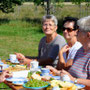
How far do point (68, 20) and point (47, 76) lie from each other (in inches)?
45.9

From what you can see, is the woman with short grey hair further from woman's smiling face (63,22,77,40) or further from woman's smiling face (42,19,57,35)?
woman's smiling face (42,19,57,35)

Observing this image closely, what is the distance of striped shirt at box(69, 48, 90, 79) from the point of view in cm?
314

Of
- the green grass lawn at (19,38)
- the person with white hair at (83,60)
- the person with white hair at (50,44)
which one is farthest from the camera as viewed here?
the green grass lawn at (19,38)

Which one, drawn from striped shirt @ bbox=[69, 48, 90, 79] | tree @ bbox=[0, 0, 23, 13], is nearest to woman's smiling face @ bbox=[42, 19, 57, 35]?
striped shirt @ bbox=[69, 48, 90, 79]

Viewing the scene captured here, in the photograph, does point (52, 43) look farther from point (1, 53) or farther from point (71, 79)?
point (1, 53)

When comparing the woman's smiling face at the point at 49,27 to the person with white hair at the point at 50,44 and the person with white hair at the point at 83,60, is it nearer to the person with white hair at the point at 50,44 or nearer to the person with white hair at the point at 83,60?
the person with white hair at the point at 50,44

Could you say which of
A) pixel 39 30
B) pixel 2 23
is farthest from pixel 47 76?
pixel 2 23

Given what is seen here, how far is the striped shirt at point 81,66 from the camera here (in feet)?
10.3

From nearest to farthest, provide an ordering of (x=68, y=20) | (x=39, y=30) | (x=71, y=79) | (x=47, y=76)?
(x=71, y=79)
(x=47, y=76)
(x=68, y=20)
(x=39, y=30)

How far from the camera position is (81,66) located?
3.21 meters

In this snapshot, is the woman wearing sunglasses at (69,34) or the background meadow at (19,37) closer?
the woman wearing sunglasses at (69,34)

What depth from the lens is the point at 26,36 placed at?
15625mm

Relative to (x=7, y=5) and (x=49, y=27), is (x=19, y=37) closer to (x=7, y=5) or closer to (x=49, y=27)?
(x=7, y=5)

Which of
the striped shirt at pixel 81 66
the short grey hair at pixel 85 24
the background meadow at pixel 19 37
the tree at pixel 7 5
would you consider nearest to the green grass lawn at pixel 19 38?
the background meadow at pixel 19 37
